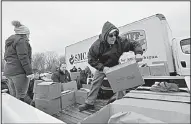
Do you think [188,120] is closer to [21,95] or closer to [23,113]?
[23,113]

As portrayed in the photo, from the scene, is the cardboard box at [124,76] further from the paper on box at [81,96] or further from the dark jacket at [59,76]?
the dark jacket at [59,76]

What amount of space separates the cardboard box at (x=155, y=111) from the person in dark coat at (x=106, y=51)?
1.13 metres

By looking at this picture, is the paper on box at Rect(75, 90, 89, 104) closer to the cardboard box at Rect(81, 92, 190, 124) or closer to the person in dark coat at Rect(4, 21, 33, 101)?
the person in dark coat at Rect(4, 21, 33, 101)

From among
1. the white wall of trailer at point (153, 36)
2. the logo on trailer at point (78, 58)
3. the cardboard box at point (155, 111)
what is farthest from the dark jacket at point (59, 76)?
the logo on trailer at point (78, 58)

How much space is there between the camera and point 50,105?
6.18 ft

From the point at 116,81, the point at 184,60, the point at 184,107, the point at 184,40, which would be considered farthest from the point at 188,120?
the point at 184,40

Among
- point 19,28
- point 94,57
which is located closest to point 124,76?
point 94,57

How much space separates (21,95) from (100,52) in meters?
1.31

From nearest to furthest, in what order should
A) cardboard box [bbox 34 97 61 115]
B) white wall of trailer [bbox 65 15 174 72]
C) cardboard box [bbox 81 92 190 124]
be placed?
cardboard box [bbox 81 92 190 124]
cardboard box [bbox 34 97 61 115]
white wall of trailer [bbox 65 15 174 72]

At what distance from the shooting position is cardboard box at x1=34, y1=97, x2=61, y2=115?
1.88 m

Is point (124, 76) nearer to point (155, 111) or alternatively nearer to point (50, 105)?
point (155, 111)

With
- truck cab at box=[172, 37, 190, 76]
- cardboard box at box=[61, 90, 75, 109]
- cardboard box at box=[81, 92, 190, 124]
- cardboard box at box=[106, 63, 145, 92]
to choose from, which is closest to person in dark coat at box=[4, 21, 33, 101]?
cardboard box at box=[61, 90, 75, 109]

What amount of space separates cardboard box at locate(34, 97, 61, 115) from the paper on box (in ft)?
1.17

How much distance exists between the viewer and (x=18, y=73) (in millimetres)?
1764
